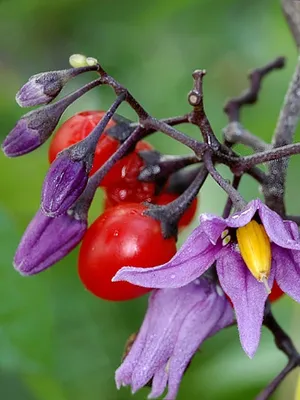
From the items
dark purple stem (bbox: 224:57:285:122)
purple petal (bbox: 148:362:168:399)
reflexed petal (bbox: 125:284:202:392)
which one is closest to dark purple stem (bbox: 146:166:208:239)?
reflexed petal (bbox: 125:284:202:392)

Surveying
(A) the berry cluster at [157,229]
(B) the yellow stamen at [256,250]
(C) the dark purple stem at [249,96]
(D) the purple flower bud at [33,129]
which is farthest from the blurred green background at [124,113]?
(B) the yellow stamen at [256,250]

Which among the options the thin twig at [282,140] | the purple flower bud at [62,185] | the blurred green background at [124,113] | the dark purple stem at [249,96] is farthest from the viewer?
the blurred green background at [124,113]

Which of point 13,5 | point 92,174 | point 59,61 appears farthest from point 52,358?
point 59,61

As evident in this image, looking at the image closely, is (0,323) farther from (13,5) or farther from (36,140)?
(13,5)

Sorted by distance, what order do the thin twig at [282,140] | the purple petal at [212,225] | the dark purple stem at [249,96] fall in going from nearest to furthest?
the purple petal at [212,225] < the thin twig at [282,140] < the dark purple stem at [249,96]

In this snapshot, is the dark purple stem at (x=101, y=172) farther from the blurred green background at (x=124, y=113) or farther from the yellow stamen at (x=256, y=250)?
the blurred green background at (x=124, y=113)

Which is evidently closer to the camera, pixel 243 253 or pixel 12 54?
pixel 243 253
